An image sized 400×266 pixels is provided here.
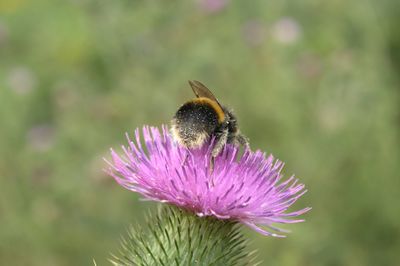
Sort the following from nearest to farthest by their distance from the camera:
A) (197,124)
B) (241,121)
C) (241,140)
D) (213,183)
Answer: (213,183) < (197,124) < (241,140) < (241,121)

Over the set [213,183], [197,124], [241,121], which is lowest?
[213,183]

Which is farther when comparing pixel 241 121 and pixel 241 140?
pixel 241 121

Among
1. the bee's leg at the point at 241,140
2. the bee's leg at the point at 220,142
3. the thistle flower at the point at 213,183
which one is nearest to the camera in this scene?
the thistle flower at the point at 213,183

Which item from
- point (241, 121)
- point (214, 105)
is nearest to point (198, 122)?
point (214, 105)

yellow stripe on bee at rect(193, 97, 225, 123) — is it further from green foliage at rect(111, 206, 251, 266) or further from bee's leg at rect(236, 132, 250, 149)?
green foliage at rect(111, 206, 251, 266)

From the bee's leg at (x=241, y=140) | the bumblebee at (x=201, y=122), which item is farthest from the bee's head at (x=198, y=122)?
the bee's leg at (x=241, y=140)

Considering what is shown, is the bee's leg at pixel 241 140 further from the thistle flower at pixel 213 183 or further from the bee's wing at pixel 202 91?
the bee's wing at pixel 202 91

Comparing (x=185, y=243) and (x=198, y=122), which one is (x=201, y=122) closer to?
(x=198, y=122)

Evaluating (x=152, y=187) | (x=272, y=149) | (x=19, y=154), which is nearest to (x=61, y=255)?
(x=19, y=154)

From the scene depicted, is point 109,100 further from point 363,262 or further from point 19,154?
point 363,262
